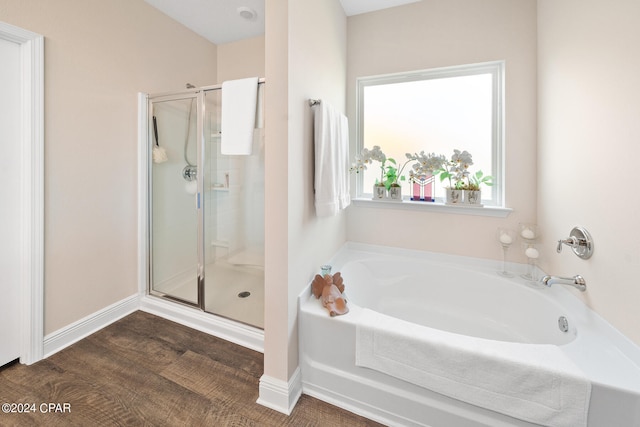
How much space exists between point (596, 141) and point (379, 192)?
4.18 feet

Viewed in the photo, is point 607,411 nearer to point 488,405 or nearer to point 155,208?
point 488,405

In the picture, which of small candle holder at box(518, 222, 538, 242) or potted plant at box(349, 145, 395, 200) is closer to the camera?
small candle holder at box(518, 222, 538, 242)

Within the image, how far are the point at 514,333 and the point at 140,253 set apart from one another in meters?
2.87

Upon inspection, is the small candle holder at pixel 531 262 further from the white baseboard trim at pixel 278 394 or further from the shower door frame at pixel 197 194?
the shower door frame at pixel 197 194

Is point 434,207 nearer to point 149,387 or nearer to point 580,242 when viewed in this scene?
point 580,242

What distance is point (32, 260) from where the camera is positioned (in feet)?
5.25

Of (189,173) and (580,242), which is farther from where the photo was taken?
(189,173)

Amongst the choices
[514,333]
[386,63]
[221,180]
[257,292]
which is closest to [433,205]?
[514,333]

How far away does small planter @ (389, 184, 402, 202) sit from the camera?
7.19 ft

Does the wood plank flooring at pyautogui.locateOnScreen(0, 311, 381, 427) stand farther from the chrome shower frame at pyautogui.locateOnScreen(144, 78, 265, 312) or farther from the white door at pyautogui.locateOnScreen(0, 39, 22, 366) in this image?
the chrome shower frame at pyautogui.locateOnScreen(144, 78, 265, 312)

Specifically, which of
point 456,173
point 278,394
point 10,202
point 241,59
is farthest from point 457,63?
point 10,202

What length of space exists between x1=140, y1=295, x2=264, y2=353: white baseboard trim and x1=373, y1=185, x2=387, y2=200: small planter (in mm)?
1358

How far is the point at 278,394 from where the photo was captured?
1358mm

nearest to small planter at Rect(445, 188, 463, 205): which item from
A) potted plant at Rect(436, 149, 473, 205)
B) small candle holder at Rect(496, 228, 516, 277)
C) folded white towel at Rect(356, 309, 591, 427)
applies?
potted plant at Rect(436, 149, 473, 205)
